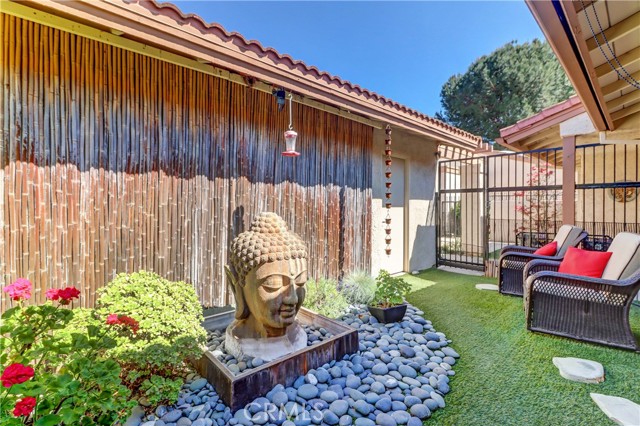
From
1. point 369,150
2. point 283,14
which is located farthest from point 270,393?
point 283,14

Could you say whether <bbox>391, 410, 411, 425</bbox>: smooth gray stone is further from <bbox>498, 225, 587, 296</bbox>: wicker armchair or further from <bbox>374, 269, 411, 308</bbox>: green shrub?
<bbox>498, 225, 587, 296</bbox>: wicker armchair

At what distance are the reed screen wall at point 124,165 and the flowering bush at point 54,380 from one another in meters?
0.75

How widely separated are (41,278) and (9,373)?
1.55 m

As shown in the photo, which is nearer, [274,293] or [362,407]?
[362,407]

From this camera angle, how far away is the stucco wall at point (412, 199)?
6.29 m

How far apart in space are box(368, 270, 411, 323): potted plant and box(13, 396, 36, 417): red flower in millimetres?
3349

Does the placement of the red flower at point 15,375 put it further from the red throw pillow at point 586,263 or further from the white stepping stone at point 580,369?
the red throw pillow at point 586,263

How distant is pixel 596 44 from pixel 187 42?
417 centimetres

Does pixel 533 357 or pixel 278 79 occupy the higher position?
pixel 278 79

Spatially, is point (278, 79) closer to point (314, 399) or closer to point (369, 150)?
point (369, 150)

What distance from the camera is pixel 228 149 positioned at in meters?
3.93

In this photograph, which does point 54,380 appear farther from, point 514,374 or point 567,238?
point 567,238

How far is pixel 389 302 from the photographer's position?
402cm

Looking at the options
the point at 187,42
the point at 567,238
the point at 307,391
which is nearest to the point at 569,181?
the point at 567,238
